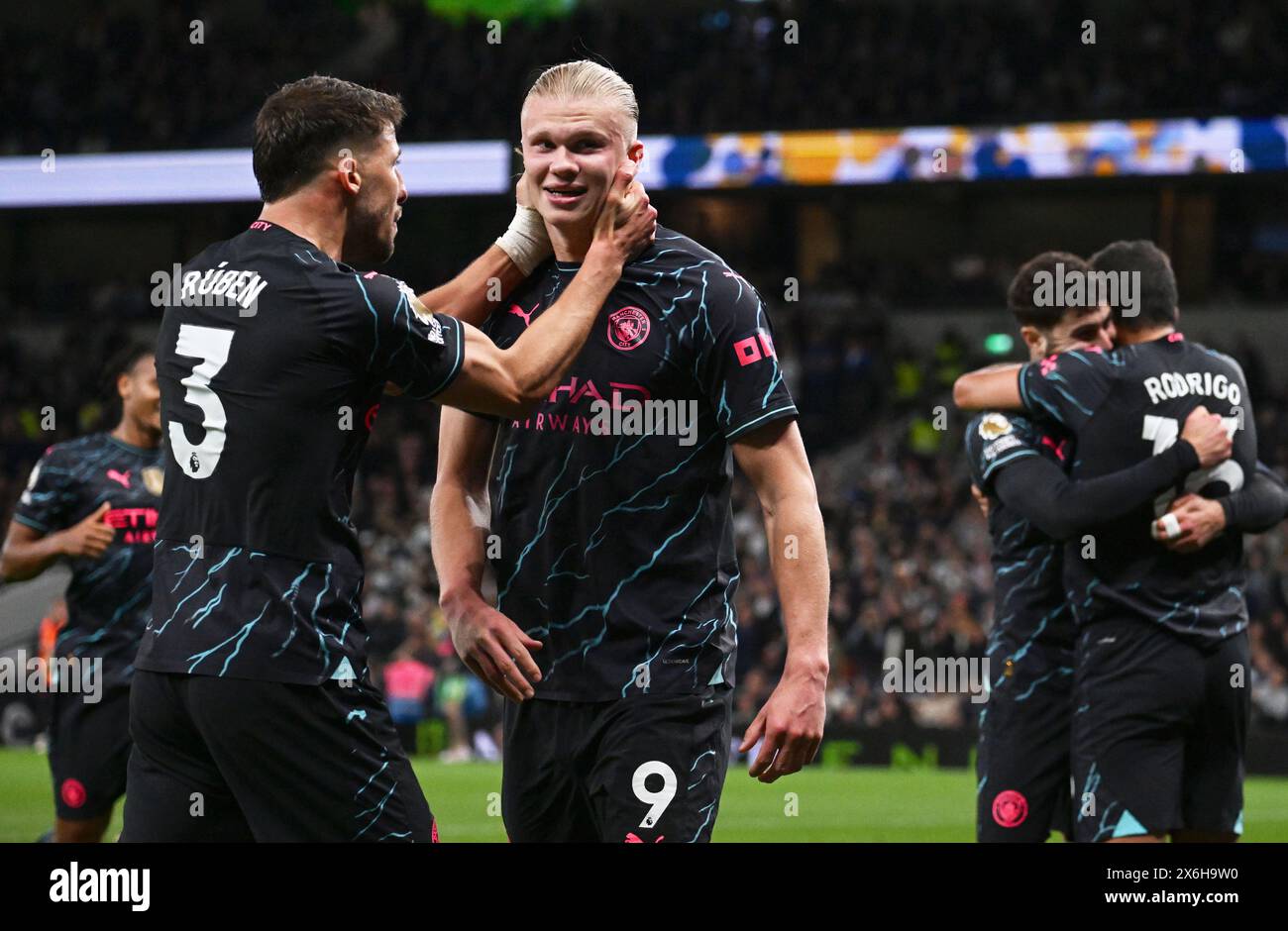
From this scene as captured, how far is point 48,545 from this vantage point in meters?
6.89

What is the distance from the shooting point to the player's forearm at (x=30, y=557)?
688 centimetres

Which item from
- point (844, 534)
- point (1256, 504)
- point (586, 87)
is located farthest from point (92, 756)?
point (844, 534)

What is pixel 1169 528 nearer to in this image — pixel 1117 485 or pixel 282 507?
pixel 1117 485

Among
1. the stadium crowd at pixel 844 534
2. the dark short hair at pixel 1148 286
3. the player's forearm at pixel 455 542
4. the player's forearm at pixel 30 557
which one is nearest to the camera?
the player's forearm at pixel 455 542

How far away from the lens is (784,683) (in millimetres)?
3609

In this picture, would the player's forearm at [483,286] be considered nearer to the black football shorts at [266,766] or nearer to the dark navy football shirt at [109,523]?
the black football shorts at [266,766]

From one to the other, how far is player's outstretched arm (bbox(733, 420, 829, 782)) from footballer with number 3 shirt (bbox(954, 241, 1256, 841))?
1.81 m

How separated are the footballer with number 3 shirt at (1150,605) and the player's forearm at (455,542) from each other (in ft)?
7.20

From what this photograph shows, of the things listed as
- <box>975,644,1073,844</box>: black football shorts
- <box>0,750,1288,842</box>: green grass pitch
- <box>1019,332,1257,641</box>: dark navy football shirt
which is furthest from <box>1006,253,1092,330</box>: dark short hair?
<box>0,750,1288,842</box>: green grass pitch

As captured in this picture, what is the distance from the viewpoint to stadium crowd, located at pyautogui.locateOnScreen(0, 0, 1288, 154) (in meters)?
20.6

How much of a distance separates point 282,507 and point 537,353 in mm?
685

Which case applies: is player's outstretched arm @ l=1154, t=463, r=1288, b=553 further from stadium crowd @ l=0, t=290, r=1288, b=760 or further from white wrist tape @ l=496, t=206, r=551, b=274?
stadium crowd @ l=0, t=290, r=1288, b=760

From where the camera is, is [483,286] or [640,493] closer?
[640,493]

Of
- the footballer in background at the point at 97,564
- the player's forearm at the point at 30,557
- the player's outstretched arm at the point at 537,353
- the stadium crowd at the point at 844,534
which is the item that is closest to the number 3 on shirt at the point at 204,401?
the player's outstretched arm at the point at 537,353
